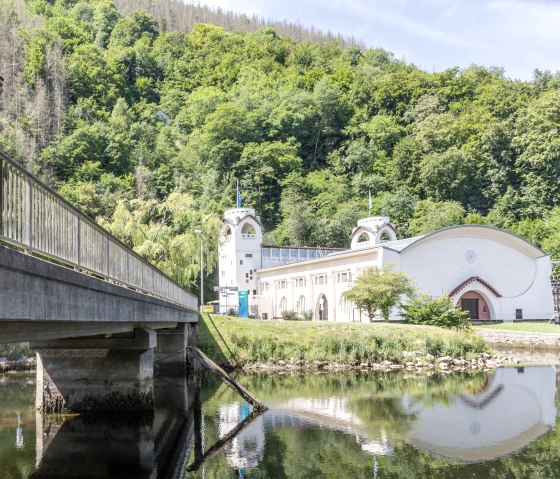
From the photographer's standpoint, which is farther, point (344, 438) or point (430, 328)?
point (430, 328)

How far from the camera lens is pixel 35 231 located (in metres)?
9.01

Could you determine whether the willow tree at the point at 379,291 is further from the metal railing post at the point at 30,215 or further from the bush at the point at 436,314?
the metal railing post at the point at 30,215

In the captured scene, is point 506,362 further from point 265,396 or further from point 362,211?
point 362,211

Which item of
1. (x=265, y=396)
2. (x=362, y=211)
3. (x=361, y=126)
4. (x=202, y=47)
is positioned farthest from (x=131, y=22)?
(x=265, y=396)

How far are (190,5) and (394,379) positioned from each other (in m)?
161

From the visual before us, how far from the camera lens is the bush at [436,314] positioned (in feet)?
153

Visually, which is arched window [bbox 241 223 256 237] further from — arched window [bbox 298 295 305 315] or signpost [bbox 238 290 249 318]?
signpost [bbox 238 290 249 318]

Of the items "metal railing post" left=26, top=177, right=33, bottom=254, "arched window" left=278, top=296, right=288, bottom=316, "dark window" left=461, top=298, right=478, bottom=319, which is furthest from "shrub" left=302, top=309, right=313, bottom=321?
"metal railing post" left=26, top=177, right=33, bottom=254

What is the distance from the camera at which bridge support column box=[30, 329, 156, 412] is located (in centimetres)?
1984

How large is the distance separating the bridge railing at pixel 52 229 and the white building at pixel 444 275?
36.2m

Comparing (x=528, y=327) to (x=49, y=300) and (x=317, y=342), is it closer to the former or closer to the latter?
(x=317, y=342)

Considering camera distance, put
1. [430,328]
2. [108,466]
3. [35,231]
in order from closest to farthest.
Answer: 1. [35,231]
2. [108,466]
3. [430,328]

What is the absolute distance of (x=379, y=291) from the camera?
158 ft

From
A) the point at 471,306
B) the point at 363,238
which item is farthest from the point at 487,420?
the point at 363,238
